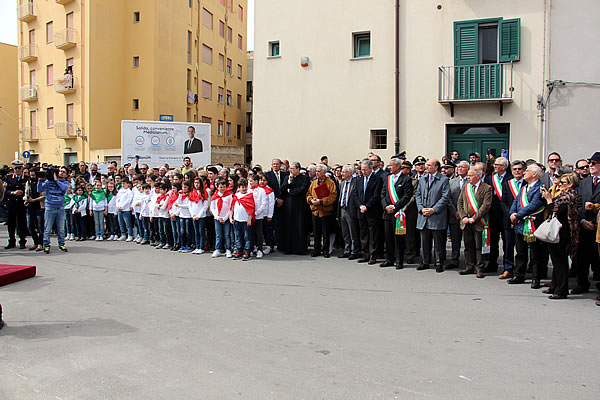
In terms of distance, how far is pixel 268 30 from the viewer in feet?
66.3

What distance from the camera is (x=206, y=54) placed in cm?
4331

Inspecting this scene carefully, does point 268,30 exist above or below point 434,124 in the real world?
above

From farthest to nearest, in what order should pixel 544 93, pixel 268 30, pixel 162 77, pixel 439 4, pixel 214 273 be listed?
1. pixel 162 77
2. pixel 268 30
3. pixel 439 4
4. pixel 544 93
5. pixel 214 273

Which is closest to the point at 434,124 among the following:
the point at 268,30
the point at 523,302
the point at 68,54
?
the point at 268,30

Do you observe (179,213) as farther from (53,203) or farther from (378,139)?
(378,139)

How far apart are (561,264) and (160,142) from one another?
643 inches

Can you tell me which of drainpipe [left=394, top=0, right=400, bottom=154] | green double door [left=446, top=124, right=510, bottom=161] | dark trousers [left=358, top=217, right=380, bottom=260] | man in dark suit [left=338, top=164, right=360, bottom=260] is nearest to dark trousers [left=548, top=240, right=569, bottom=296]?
dark trousers [left=358, top=217, right=380, bottom=260]

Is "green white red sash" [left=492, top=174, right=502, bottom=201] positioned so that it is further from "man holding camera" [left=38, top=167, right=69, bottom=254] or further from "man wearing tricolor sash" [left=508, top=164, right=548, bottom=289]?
"man holding camera" [left=38, top=167, right=69, bottom=254]

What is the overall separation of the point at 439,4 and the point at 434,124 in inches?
161

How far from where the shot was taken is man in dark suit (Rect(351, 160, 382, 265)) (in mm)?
10539

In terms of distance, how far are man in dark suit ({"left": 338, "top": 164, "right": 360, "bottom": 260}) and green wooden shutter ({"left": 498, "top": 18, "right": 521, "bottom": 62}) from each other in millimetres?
8482

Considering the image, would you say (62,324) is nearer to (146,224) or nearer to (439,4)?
(146,224)

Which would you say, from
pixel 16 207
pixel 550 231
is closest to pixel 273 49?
pixel 16 207

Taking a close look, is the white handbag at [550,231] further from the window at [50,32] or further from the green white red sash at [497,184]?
the window at [50,32]
